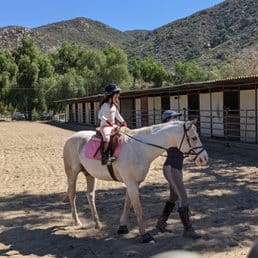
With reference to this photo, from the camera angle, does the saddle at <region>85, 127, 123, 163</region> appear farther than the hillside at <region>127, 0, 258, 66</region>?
No

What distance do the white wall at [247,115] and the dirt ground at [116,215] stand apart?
535 cm

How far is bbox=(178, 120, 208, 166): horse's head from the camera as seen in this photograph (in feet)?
18.8

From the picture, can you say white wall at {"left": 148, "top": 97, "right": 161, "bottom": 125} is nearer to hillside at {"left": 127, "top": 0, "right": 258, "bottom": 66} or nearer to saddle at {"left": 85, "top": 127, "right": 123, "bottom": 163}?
saddle at {"left": 85, "top": 127, "right": 123, "bottom": 163}

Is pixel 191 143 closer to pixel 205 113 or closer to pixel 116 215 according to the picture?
pixel 116 215

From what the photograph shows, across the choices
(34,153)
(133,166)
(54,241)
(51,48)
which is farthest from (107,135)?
(51,48)

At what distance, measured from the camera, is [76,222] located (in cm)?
686

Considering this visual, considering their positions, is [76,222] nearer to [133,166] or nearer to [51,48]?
[133,166]

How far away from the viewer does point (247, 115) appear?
1859cm

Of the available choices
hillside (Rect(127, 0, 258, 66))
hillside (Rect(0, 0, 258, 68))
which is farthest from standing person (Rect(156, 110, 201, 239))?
hillside (Rect(127, 0, 258, 66))

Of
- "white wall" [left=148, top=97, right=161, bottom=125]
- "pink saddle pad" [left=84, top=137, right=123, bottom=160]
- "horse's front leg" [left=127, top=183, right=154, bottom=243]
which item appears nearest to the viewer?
"horse's front leg" [left=127, top=183, right=154, bottom=243]

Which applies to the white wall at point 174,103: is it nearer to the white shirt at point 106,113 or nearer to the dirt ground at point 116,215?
the dirt ground at point 116,215

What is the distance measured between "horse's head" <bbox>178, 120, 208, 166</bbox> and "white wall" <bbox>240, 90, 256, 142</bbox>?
39.4ft

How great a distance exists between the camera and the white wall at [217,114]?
65.2 feet

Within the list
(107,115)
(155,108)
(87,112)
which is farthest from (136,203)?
(87,112)
